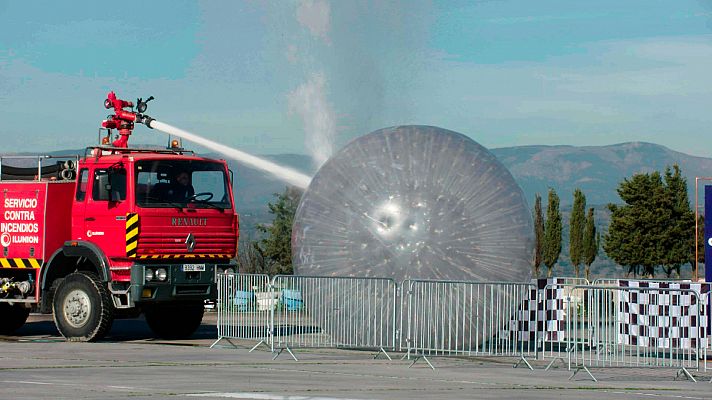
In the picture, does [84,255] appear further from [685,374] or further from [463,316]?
[685,374]

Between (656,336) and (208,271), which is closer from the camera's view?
(656,336)

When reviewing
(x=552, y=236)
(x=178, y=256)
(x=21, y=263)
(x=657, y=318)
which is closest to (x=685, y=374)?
(x=657, y=318)

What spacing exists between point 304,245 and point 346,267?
934 millimetres

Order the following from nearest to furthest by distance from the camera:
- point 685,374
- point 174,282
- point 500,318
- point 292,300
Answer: point 685,374
point 500,318
point 292,300
point 174,282

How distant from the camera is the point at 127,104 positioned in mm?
24203

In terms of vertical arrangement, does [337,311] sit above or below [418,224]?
below

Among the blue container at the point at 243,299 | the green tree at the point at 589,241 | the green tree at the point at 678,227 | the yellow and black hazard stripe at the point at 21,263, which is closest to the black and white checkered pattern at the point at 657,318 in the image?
the blue container at the point at 243,299

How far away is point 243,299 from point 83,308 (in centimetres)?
284

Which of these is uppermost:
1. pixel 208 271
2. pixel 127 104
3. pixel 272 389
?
pixel 127 104

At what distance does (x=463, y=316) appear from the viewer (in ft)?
61.4

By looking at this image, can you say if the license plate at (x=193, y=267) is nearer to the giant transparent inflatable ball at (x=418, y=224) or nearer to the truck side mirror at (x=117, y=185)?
the truck side mirror at (x=117, y=185)

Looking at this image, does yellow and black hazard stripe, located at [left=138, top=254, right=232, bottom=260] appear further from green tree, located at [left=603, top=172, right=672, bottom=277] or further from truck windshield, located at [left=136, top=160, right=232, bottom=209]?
green tree, located at [left=603, top=172, right=672, bottom=277]

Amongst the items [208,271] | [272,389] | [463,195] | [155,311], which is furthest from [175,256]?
[272,389]

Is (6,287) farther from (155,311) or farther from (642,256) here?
(642,256)
